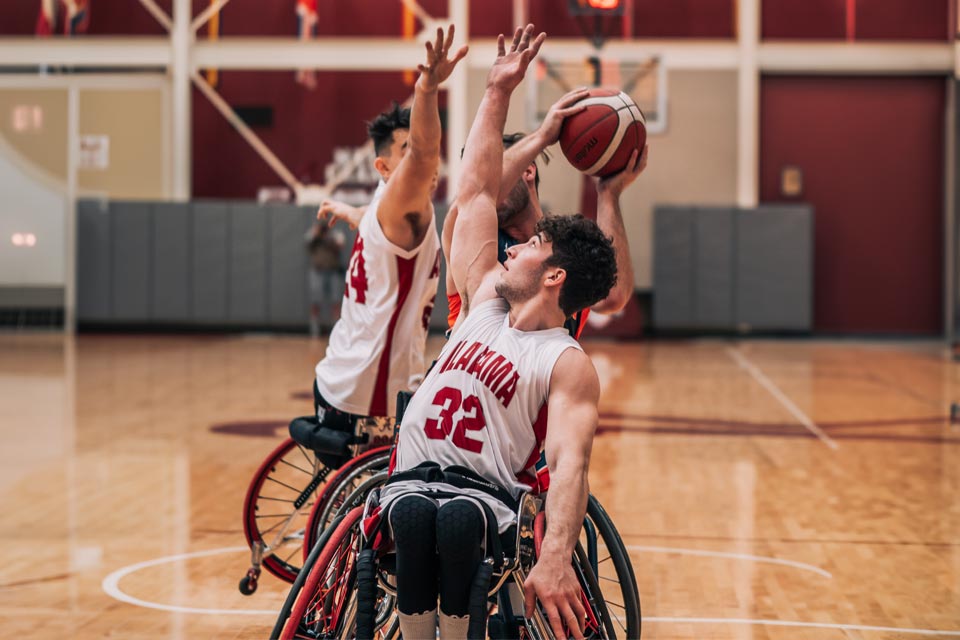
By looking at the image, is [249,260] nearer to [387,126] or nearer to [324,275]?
[324,275]

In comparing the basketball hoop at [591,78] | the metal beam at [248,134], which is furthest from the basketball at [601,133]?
the metal beam at [248,134]

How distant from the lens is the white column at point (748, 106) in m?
17.9

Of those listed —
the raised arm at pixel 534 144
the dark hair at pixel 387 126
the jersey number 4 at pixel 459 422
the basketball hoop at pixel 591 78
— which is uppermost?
the basketball hoop at pixel 591 78

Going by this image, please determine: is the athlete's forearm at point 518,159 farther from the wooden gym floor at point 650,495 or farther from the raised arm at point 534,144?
the wooden gym floor at point 650,495

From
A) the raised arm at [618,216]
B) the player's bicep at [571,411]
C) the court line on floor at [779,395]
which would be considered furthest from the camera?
the court line on floor at [779,395]

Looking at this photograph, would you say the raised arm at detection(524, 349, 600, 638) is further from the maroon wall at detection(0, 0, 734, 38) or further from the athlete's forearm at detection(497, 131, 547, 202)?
the maroon wall at detection(0, 0, 734, 38)

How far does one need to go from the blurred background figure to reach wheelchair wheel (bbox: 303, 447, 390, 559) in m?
12.3

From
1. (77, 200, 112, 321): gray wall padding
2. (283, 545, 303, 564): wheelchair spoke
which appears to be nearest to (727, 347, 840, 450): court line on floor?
(283, 545, 303, 564): wheelchair spoke

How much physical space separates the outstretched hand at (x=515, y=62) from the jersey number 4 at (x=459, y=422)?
911 millimetres

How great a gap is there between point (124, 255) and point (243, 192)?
1.83 meters

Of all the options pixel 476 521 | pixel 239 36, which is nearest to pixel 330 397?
pixel 476 521

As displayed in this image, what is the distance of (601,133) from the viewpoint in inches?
148

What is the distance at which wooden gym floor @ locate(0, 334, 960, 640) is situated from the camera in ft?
15.4

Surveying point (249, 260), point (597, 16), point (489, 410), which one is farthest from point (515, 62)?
point (249, 260)
